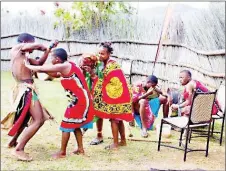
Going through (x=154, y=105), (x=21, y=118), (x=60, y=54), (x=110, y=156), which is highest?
(x=60, y=54)

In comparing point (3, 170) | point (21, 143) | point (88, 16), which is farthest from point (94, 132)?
point (88, 16)

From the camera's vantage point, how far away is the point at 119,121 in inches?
221

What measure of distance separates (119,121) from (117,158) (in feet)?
2.30

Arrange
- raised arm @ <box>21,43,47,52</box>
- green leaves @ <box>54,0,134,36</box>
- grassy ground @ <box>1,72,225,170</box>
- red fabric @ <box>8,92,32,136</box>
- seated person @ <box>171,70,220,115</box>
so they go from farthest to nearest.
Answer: green leaves @ <box>54,0,134,36</box>, seated person @ <box>171,70,220,115</box>, red fabric @ <box>8,92,32,136</box>, raised arm @ <box>21,43,47,52</box>, grassy ground @ <box>1,72,225,170</box>

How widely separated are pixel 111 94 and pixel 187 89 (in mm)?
1204

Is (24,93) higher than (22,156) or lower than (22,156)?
higher

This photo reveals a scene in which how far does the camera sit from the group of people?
192 inches

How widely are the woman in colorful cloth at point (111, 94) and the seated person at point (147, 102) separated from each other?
863 mm

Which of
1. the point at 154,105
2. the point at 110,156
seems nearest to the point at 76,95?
the point at 110,156

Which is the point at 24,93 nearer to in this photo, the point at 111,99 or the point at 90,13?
the point at 111,99

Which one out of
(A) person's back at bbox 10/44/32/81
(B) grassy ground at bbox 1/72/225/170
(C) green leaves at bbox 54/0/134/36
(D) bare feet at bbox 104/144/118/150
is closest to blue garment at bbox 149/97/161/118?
(B) grassy ground at bbox 1/72/225/170

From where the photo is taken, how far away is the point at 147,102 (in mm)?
6523

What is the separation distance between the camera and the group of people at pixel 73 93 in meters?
4.88

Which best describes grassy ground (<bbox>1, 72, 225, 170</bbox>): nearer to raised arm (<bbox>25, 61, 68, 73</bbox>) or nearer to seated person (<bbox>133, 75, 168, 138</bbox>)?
seated person (<bbox>133, 75, 168, 138</bbox>)
